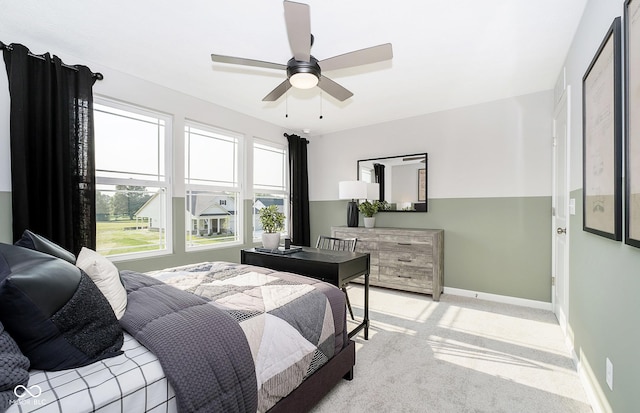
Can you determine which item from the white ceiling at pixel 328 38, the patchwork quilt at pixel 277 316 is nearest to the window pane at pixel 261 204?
the white ceiling at pixel 328 38

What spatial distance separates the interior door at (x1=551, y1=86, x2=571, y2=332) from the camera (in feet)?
8.61

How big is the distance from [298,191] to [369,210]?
52.9 inches

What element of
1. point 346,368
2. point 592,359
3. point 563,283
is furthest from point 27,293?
point 563,283

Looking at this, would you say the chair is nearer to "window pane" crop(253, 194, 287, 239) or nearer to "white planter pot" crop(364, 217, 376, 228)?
"white planter pot" crop(364, 217, 376, 228)

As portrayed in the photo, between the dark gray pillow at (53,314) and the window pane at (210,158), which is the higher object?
the window pane at (210,158)

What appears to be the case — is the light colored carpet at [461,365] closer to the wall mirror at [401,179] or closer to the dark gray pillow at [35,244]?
the wall mirror at [401,179]

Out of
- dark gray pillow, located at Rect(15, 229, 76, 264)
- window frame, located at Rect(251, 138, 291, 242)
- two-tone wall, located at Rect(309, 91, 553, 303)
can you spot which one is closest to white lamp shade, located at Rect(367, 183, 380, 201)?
two-tone wall, located at Rect(309, 91, 553, 303)

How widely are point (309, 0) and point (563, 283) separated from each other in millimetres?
3310

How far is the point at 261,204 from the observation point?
A: 4.77 m

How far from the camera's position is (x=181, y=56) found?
276cm

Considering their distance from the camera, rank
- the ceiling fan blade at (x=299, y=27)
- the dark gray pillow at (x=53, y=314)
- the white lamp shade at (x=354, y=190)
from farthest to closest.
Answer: the white lamp shade at (x=354, y=190), the ceiling fan blade at (x=299, y=27), the dark gray pillow at (x=53, y=314)

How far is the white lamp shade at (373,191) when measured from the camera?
4.64m

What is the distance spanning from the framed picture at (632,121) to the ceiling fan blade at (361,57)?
1.11 m

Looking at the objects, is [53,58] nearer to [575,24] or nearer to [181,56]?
[181,56]
